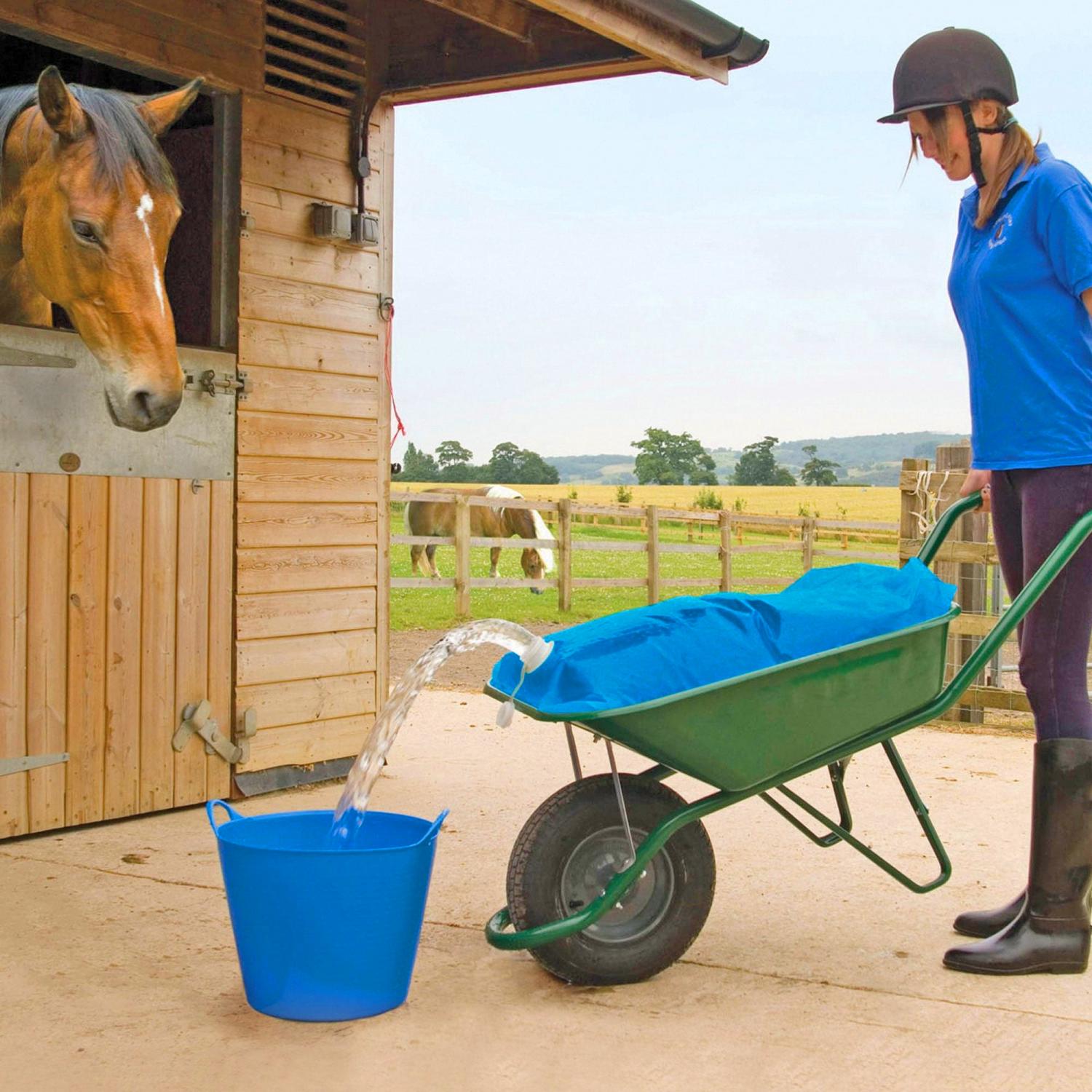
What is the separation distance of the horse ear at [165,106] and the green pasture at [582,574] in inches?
355

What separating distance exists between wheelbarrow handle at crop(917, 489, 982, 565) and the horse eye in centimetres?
226

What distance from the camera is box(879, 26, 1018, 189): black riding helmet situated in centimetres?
271

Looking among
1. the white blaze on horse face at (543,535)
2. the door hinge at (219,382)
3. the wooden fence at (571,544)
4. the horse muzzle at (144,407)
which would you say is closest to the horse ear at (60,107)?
the horse muzzle at (144,407)

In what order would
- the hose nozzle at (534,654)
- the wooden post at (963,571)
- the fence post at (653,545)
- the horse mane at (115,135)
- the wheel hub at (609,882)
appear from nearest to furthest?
the hose nozzle at (534,654), the wheel hub at (609,882), the horse mane at (115,135), the wooden post at (963,571), the fence post at (653,545)

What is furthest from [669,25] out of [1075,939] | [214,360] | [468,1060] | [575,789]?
[468,1060]

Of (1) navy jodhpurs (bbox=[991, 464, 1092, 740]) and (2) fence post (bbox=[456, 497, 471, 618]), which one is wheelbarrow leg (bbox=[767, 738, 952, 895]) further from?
(2) fence post (bbox=[456, 497, 471, 618])

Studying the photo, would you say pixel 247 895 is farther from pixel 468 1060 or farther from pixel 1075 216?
pixel 1075 216

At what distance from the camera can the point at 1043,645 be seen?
112 inches

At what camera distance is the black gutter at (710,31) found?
13.5 ft

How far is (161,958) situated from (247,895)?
0.63m

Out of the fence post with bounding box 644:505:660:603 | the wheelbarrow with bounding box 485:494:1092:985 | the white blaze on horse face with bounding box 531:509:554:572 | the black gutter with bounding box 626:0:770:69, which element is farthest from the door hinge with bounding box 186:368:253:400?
the white blaze on horse face with bounding box 531:509:554:572

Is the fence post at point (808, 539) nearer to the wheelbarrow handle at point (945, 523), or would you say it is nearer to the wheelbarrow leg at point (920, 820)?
the wheelbarrow handle at point (945, 523)

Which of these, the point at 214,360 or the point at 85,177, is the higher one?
the point at 85,177

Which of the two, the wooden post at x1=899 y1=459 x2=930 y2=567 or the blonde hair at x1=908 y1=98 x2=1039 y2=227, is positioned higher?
the blonde hair at x1=908 y1=98 x2=1039 y2=227
